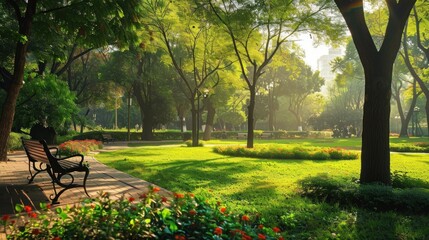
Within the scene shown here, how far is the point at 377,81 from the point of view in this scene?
25.8ft

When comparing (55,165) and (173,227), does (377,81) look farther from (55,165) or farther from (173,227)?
(55,165)

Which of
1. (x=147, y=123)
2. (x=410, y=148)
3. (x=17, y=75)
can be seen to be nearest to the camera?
(x=17, y=75)

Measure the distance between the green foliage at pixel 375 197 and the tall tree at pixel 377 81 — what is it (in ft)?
3.86

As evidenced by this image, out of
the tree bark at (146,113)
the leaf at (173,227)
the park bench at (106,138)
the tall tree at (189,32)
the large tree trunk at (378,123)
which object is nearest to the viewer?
the leaf at (173,227)

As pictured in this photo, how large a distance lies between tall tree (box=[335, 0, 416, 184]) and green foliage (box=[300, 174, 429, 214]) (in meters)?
1.18

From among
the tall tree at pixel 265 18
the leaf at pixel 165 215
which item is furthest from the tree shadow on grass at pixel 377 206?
the tall tree at pixel 265 18

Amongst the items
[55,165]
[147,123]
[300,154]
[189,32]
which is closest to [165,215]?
[55,165]

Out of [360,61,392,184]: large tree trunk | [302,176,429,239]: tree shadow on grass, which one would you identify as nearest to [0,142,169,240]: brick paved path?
[302,176,429,239]: tree shadow on grass

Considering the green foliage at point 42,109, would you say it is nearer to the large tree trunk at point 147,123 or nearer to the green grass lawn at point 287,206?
the green grass lawn at point 287,206

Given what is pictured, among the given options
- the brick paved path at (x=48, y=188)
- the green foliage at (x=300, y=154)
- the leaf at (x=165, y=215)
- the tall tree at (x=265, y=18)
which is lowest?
the brick paved path at (x=48, y=188)

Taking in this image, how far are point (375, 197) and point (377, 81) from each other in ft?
9.11

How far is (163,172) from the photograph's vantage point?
35.7 ft

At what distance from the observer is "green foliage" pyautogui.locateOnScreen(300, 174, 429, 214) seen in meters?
6.15

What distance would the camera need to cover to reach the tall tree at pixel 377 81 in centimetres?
788
